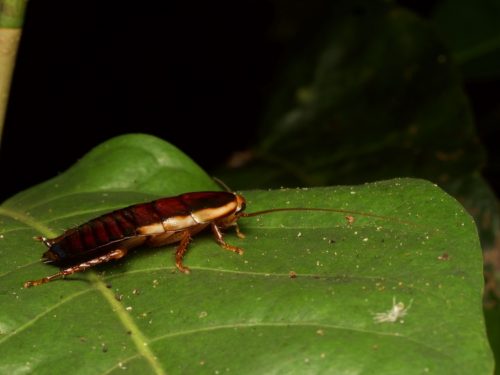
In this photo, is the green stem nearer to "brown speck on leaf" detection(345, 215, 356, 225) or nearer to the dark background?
"brown speck on leaf" detection(345, 215, 356, 225)

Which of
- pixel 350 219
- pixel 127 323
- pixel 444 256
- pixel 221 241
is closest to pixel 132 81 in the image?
pixel 221 241

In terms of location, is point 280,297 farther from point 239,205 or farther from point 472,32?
point 472,32

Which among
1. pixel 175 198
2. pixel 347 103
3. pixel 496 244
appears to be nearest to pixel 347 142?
pixel 347 103

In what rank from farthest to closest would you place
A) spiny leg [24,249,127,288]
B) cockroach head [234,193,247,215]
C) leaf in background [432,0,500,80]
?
leaf in background [432,0,500,80] < cockroach head [234,193,247,215] < spiny leg [24,249,127,288]

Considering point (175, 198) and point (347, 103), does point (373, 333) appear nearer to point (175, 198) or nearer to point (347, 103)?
point (175, 198)

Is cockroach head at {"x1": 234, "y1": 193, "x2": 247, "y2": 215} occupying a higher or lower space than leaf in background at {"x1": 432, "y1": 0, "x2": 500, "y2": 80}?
higher

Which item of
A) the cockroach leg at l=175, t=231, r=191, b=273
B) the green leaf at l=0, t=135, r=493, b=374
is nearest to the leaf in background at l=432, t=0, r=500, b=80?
the green leaf at l=0, t=135, r=493, b=374

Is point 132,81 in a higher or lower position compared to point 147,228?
lower
